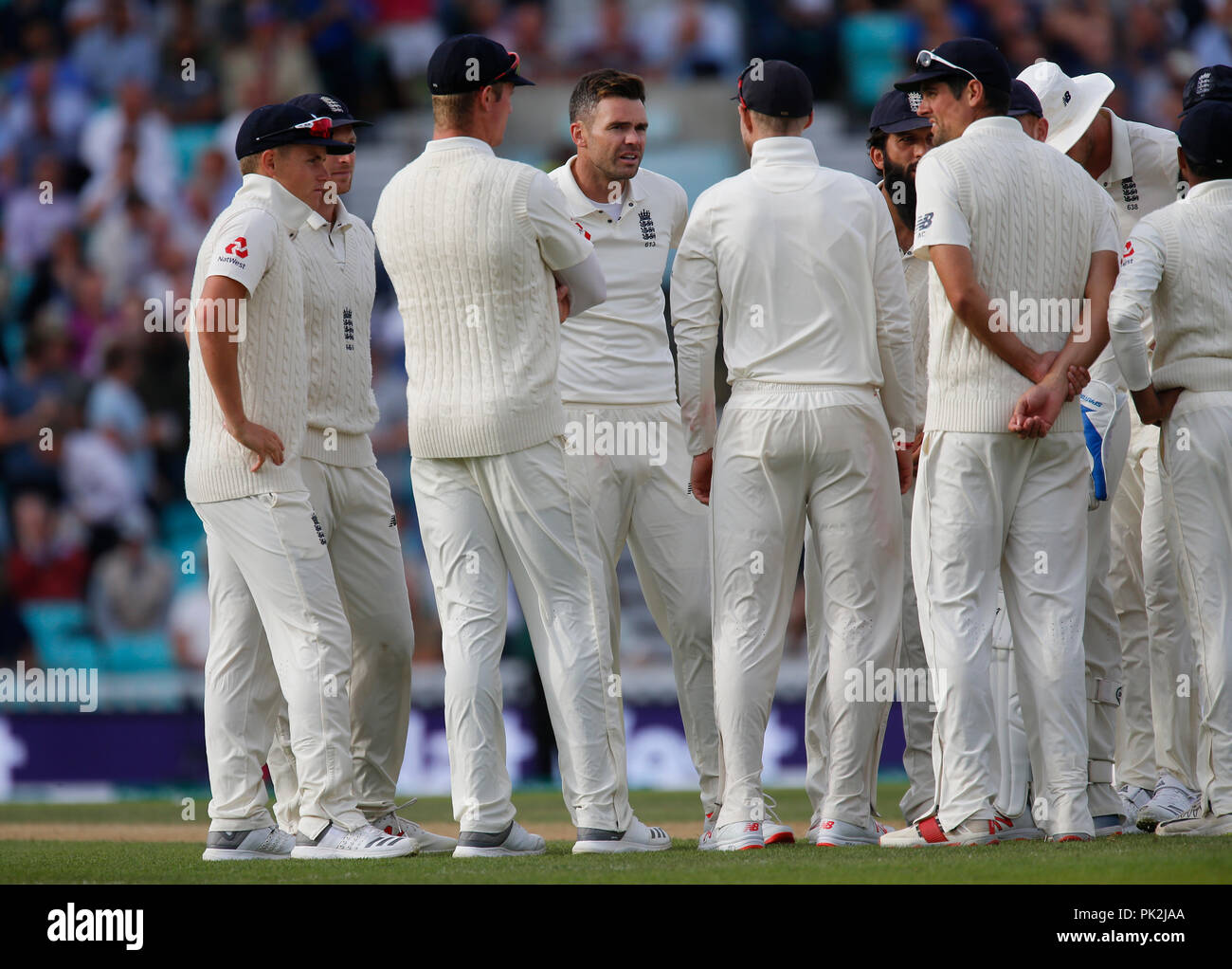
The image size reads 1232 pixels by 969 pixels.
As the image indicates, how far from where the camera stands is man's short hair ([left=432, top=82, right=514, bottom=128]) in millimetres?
5035

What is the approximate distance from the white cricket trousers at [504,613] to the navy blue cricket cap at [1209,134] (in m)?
2.33

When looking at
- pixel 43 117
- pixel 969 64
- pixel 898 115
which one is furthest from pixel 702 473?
pixel 43 117

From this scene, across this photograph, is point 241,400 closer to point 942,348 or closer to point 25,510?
point 942,348

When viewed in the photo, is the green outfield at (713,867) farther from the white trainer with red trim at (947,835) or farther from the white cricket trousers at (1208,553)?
the white cricket trousers at (1208,553)

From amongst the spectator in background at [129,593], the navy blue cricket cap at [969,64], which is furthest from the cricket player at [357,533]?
the spectator in background at [129,593]

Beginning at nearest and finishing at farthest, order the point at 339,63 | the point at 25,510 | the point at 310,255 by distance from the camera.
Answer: the point at 310,255 → the point at 25,510 → the point at 339,63

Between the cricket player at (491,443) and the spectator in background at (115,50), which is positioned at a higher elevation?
the spectator in background at (115,50)

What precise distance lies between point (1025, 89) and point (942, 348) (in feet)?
3.91

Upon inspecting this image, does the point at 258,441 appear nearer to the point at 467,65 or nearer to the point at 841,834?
the point at 467,65

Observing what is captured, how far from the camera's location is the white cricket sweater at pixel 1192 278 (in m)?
5.13

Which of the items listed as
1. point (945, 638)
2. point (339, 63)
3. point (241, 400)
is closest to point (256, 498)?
point (241, 400)

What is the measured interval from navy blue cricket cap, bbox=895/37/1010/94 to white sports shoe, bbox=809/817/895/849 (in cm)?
242

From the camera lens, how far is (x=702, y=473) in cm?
540

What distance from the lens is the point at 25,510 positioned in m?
11.7
